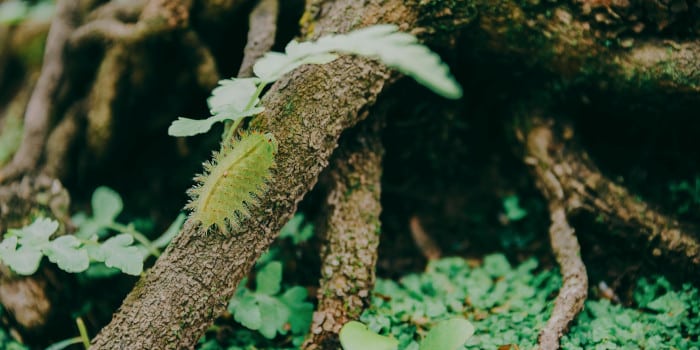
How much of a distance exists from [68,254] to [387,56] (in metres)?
1.46

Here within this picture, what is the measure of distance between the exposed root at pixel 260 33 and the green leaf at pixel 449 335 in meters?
1.26

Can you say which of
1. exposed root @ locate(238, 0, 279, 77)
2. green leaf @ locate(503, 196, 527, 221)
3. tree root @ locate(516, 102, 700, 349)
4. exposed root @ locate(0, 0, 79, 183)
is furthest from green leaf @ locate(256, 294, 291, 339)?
exposed root @ locate(0, 0, 79, 183)

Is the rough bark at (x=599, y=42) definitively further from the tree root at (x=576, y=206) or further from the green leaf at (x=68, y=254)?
the green leaf at (x=68, y=254)

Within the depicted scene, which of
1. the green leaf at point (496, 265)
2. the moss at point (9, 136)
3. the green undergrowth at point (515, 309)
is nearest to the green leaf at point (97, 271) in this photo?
the moss at point (9, 136)

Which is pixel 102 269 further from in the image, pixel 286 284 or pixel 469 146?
pixel 469 146

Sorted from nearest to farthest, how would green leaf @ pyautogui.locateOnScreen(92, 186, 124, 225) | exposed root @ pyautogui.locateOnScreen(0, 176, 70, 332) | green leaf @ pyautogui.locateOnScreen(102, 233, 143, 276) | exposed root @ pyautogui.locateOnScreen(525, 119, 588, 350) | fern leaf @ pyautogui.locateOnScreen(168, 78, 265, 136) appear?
fern leaf @ pyautogui.locateOnScreen(168, 78, 265, 136) → green leaf @ pyautogui.locateOnScreen(102, 233, 143, 276) → exposed root @ pyautogui.locateOnScreen(525, 119, 588, 350) → exposed root @ pyautogui.locateOnScreen(0, 176, 70, 332) → green leaf @ pyautogui.locateOnScreen(92, 186, 124, 225)

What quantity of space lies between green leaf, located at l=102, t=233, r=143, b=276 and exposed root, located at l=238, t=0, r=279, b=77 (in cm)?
82

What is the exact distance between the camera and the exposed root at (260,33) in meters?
2.21

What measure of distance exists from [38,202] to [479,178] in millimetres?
2305

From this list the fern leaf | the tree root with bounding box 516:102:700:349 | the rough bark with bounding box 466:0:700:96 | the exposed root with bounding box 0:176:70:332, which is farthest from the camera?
the exposed root with bounding box 0:176:70:332

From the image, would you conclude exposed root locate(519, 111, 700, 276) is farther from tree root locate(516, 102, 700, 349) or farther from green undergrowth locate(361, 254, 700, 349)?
green undergrowth locate(361, 254, 700, 349)

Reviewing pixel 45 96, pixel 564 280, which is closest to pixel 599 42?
pixel 564 280

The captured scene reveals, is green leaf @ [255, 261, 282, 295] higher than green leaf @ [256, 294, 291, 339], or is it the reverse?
green leaf @ [255, 261, 282, 295]

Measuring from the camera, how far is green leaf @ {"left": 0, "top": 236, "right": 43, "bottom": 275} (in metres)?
1.86
